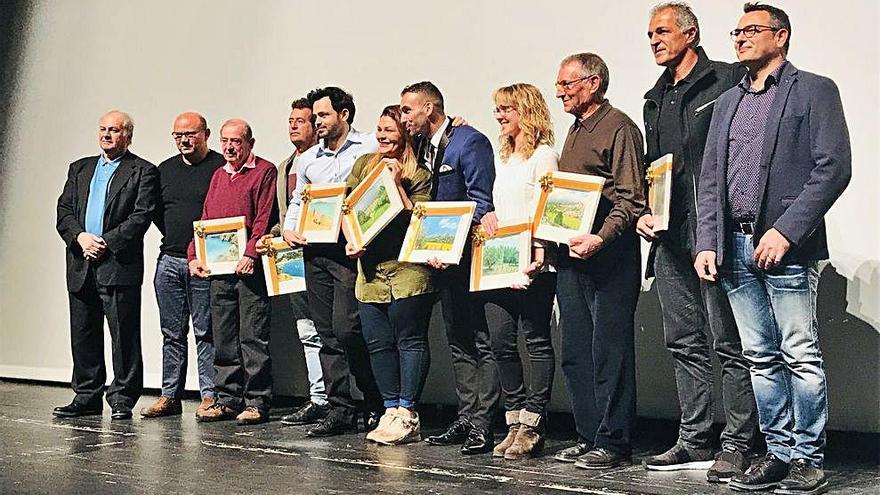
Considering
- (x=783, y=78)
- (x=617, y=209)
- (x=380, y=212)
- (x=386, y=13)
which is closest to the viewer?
(x=783, y=78)

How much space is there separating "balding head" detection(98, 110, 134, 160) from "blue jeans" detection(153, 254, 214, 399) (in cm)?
57

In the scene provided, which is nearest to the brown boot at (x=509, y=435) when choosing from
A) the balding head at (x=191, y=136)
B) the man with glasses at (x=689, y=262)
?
the man with glasses at (x=689, y=262)

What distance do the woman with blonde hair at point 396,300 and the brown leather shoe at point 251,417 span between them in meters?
0.85

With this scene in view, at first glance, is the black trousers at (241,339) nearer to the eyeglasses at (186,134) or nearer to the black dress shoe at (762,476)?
the eyeglasses at (186,134)

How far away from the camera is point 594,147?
4090 mm

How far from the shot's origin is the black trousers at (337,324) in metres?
4.99

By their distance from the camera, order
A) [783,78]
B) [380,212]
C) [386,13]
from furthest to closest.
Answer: [386,13] < [380,212] < [783,78]

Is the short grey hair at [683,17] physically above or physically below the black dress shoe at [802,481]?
above

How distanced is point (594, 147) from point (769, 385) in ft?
3.36

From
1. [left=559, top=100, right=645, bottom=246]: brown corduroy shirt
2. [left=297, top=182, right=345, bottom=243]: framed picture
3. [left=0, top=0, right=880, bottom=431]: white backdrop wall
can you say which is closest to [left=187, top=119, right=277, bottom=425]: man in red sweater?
[left=297, top=182, right=345, bottom=243]: framed picture

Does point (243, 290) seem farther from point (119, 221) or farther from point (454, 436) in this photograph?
point (454, 436)

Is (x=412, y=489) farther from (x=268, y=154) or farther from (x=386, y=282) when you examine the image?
(x=268, y=154)

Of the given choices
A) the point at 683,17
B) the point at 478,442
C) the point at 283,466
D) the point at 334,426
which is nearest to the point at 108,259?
the point at 334,426

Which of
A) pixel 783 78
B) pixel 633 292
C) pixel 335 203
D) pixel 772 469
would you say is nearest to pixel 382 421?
pixel 335 203
